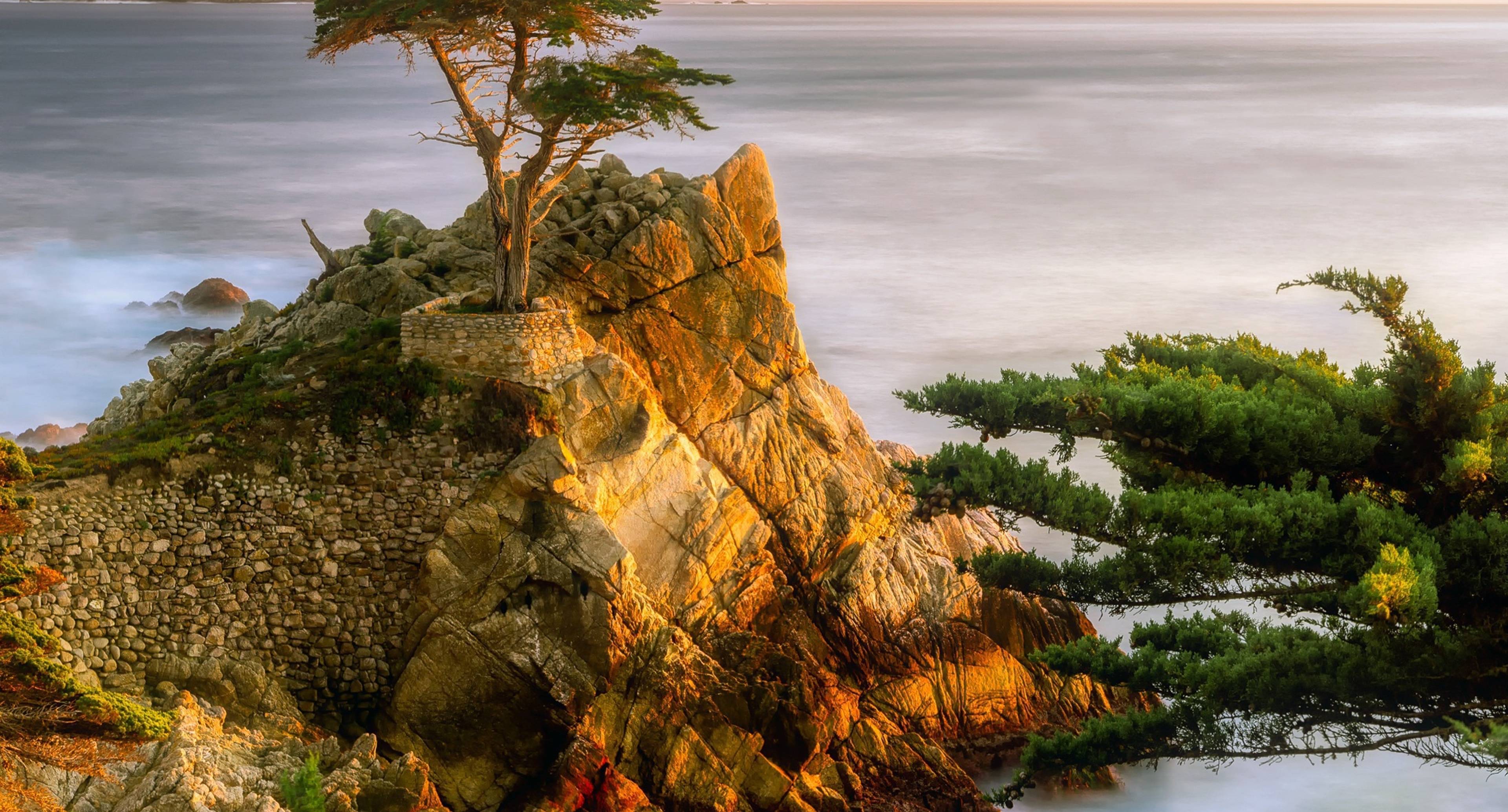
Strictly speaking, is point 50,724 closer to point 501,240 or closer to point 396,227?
point 501,240

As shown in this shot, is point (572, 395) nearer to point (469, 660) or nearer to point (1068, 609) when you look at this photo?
point (469, 660)

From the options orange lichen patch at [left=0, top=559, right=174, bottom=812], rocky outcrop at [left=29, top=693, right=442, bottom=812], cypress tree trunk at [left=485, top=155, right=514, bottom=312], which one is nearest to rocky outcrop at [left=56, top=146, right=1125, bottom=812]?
cypress tree trunk at [left=485, top=155, right=514, bottom=312]

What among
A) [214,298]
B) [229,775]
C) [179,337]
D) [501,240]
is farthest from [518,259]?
[214,298]

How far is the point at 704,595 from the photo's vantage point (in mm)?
25375

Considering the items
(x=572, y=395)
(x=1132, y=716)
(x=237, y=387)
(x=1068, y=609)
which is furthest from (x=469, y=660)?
(x=1068, y=609)

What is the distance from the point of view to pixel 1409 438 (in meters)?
17.8

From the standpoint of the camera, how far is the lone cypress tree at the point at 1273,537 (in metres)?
15.8

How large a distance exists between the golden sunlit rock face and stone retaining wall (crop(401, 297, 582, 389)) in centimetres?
69

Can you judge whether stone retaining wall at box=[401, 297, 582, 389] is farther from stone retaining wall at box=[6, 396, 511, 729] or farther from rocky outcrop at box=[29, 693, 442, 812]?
rocky outcrop at box=[29, 693, 442, 812]

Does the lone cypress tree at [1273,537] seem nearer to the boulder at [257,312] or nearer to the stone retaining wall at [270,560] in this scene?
the stone retaining wall at [270,560]

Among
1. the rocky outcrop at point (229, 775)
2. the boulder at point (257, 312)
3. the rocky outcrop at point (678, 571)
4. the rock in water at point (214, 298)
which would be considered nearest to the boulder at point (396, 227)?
the rocky outcrop at point (678, 571)

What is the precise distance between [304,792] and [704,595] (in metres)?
7.80

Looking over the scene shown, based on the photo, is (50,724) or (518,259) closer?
(50,724)

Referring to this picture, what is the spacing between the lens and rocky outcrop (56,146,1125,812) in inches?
915
